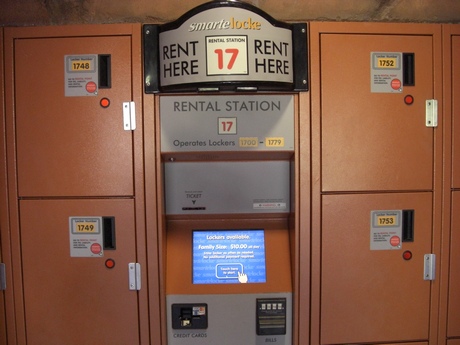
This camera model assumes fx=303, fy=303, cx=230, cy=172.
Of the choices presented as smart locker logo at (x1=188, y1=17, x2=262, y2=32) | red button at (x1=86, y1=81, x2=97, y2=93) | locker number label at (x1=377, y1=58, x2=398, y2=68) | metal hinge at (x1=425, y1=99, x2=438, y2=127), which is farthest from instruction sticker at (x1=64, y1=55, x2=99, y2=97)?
metal hinge at (x1=425, y1=99, x2=438, y2=127)

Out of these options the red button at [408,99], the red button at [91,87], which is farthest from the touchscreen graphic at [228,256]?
the red button at [408,99]

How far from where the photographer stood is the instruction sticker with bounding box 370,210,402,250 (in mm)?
1580

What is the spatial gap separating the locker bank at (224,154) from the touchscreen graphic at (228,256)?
0.07ft

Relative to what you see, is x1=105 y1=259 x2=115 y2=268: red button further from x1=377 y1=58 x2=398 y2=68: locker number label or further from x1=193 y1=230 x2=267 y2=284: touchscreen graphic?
x1=377 y1=58 x2=398 y2=68: locker number label

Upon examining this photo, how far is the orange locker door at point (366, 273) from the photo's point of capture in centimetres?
158

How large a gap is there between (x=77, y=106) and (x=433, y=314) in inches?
84.9

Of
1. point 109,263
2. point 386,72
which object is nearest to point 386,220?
point 386,72

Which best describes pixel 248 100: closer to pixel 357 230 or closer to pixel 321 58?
pixel 321 58

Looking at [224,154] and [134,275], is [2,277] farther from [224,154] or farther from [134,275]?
[224,154]

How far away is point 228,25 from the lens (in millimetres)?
1326

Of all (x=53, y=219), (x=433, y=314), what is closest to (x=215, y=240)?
(x=53, y=219)

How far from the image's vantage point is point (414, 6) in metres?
1.77

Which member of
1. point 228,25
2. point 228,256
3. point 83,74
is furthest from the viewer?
point 228,256

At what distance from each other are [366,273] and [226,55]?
4.26 ft
